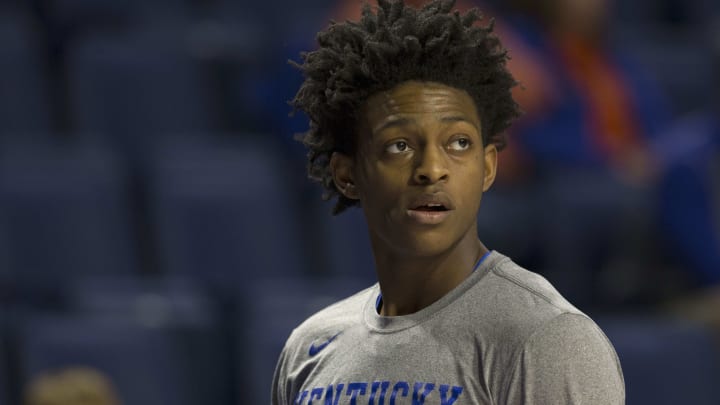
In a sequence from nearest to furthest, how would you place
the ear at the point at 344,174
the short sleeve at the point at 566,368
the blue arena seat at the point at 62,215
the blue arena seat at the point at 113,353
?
the short sleeve at the point at 566,368 → the ear at the point at 344,174 → the blue arena seat at the point at 113,353 → the blue arena seat at the point at 62,215

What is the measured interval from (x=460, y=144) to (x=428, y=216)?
0.29ft

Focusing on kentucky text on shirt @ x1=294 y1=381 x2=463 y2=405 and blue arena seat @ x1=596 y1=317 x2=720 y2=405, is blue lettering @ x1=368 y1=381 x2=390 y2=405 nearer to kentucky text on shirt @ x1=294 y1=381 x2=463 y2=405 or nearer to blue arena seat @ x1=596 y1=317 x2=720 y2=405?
kentucky text on shirt @ x1=294 y1=381 x2=463 y2=405

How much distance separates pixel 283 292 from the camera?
323cm

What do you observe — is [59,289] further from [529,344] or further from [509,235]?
[529,344]

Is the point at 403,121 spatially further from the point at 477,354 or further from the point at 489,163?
the point at 477,354

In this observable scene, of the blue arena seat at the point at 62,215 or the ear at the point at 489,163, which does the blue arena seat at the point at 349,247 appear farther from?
the ear at the point at 489,163

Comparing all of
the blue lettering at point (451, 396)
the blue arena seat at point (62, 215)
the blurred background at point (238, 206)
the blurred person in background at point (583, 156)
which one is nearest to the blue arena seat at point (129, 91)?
the blurred background at point (238, 206)

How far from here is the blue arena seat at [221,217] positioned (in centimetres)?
344

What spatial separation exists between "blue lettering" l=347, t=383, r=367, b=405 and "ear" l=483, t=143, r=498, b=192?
263 millimetres

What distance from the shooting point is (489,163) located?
1467 millimetres

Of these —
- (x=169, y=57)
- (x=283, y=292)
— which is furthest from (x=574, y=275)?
(x=169, y=57)

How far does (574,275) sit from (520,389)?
2095mm

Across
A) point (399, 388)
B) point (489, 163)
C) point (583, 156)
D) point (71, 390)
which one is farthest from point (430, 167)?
point (583, 156)

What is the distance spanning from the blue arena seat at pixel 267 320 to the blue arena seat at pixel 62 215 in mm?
402
